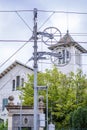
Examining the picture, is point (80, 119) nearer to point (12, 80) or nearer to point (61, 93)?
point (61, 93)

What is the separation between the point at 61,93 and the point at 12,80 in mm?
12666

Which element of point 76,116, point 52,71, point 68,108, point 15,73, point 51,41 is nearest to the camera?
point 51,41

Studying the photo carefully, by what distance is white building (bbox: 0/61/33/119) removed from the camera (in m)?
56.2

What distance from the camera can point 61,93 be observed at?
45.9 metres

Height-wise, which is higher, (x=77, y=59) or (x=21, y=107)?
(x=77, y=59)

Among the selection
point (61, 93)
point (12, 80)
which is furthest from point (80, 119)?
point (12, 80)

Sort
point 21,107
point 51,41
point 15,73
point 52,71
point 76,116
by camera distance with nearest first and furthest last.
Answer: point 51,41 → point 21,107 → point 76,116 → point 52,71 → point 15,73

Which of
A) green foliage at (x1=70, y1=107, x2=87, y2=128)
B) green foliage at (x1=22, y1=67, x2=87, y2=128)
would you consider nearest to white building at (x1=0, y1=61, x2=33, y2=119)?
green foliage at (x1=22, y1=67, x2=87, y2=128)

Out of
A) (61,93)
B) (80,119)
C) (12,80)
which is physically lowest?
(80,119)

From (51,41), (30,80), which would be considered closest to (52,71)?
(30,80)

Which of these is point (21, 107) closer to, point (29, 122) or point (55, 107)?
point (29, 122)

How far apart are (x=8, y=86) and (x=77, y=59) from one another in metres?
8.69

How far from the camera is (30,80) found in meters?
48.3

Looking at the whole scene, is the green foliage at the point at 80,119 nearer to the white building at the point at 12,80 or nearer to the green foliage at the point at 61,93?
the green foliage at the point at 61,93
